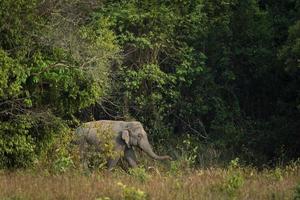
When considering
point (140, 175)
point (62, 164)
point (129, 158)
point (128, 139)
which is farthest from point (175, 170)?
point (129, 158)

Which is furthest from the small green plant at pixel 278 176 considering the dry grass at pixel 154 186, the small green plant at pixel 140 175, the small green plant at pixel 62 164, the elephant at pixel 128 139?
the elephant at pixel 128 139

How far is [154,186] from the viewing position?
12.4 m

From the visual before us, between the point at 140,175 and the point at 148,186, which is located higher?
the point at 148,186

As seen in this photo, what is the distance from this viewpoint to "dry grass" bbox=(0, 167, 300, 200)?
11.7 meters

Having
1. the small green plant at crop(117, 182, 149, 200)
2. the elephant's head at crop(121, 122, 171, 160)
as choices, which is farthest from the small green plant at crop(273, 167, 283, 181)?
the elephant's head at crop(121, 122, 171, 160)

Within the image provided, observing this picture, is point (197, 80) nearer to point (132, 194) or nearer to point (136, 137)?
point (136, 137)

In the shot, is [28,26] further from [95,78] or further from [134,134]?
[134,134]

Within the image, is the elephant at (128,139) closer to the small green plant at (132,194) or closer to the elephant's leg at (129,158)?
the elephant's leg at (129,158)

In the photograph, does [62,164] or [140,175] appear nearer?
[140,175]

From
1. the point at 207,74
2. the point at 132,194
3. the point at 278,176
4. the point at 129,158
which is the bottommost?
the point at 129,158

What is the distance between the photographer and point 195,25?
2448cm

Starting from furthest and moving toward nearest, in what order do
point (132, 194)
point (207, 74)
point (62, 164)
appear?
point (207, 74) < point (62, 164) < point (132, 194)

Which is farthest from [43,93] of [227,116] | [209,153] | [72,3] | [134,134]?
[227,116]

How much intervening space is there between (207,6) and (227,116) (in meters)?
3.88
